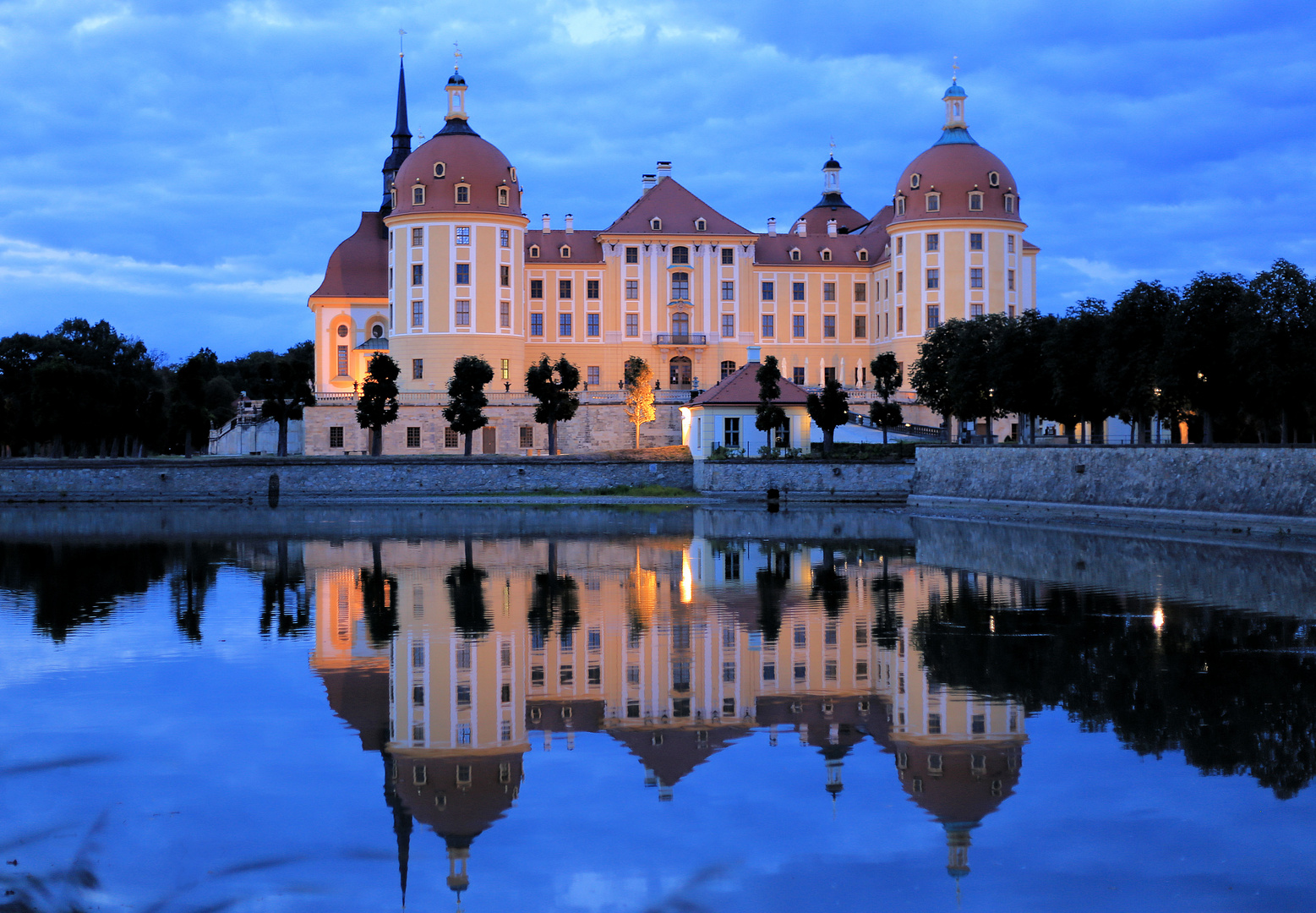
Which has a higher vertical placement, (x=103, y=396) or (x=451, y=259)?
(x=451, y=259)

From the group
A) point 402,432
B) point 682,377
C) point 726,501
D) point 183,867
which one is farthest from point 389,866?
point 682,377

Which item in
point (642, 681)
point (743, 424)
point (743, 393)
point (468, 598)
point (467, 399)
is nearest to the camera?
point (642, 681)

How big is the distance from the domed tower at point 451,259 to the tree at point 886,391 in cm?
1769

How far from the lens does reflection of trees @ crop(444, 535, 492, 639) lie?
17.1 meters

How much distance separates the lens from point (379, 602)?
786 inches

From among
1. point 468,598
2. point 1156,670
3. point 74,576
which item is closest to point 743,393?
point 74,576

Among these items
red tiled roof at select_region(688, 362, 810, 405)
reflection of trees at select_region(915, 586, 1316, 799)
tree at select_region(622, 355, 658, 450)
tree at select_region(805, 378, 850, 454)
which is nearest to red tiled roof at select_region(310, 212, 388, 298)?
tree at select_region(622, 355, 658, 450)

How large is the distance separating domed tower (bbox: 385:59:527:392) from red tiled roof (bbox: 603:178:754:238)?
792 centimetres

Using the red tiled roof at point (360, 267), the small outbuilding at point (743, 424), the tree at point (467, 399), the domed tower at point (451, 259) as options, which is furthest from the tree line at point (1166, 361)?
the red tiled roof at point (360, 267)

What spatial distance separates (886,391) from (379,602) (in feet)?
137

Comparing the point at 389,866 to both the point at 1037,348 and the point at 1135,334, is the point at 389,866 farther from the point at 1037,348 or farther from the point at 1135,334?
the point at 1037,348

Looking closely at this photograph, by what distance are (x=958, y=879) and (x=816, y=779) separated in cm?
215

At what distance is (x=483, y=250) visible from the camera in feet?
208

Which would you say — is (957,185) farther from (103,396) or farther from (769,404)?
(103,396)
